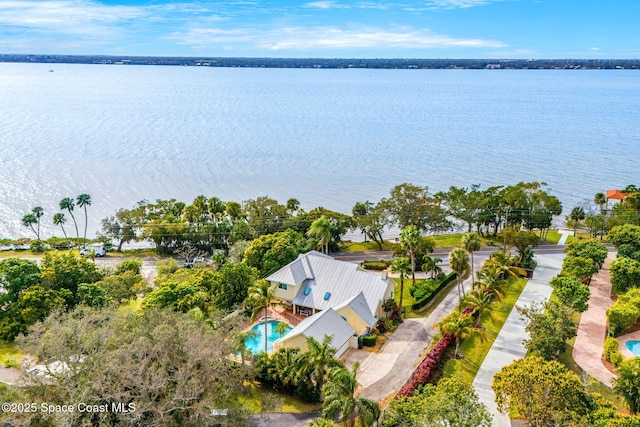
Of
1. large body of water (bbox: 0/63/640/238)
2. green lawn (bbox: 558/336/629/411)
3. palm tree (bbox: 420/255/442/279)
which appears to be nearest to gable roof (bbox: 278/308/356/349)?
palm tree (bbox: 420/255/442/279)

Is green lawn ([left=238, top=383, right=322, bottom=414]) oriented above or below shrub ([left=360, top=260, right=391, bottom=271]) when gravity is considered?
below

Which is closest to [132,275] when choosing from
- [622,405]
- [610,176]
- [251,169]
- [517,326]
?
[517,326]

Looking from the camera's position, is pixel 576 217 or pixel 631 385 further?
pixel 576 217

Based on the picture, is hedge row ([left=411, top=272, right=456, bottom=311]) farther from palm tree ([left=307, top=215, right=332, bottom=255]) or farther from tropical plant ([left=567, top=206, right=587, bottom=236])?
tropical plant ([left=567, top=206, right=587, bottom=236])

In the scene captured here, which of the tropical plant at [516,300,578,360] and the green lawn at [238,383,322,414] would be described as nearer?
the green lawn at [238,383,322,414]

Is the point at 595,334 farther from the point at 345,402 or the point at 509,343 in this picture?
the point at 345,402

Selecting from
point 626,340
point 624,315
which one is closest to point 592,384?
point 624,315
